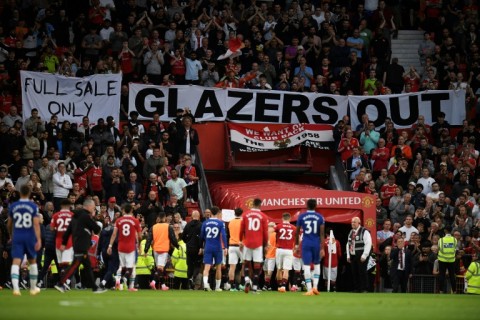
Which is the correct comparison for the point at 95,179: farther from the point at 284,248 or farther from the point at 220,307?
the point at 220,307

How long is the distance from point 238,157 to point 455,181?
642 centimetres

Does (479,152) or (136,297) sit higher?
(479,152)

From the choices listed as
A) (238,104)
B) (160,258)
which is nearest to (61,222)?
(160,258)

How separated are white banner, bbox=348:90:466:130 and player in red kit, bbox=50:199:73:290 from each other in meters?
13.4

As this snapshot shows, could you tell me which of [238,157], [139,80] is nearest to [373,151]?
[238,157]

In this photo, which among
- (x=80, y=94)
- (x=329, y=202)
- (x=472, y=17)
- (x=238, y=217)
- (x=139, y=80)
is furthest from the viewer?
(x=472, y=17)

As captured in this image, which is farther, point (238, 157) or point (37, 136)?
point (238, 157)

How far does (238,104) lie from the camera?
115 feet

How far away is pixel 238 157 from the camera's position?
3488 centimetres

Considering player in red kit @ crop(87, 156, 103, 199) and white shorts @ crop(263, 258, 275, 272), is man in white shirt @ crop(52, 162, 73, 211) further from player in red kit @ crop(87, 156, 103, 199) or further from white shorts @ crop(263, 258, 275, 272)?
white shorts @ crop(263, 258, 275, 272)

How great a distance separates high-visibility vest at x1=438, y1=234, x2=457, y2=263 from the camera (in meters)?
29.6

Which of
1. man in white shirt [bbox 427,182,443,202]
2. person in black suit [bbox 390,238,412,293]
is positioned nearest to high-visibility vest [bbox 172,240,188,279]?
person in black suit [bbox 390,238,412,293]

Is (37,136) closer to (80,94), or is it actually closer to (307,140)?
(80,94)

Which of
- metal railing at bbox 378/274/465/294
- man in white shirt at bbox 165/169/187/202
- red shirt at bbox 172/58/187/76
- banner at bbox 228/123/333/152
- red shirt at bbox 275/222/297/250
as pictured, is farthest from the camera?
red shirt at bbox 172/58/187/76
